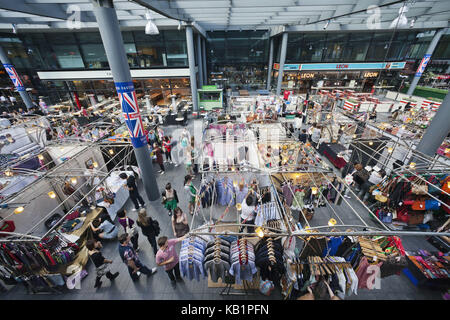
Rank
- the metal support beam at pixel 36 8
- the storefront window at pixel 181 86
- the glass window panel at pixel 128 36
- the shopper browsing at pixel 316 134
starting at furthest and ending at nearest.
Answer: the storefront window at pixel 181 86
the glass window panel at pixel 128 36
the shopper browsing at pixel 316 134
the metal support beam at pixel 36 8

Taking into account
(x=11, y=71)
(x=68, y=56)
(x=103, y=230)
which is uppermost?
(x=68, y=56)

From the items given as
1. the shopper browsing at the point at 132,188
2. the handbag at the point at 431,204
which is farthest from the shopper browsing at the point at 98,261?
the handbag at the point at 431,204

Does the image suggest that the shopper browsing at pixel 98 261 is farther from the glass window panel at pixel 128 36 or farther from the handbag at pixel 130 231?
the glass window panel at pixel 128 36

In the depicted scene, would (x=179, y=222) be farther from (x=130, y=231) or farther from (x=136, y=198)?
(x=136, y=198)

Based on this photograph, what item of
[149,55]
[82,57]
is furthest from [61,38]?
[149,55]

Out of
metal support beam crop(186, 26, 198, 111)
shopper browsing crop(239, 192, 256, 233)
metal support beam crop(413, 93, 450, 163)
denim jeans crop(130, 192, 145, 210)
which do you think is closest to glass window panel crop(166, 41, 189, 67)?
metal support beam crop(186, 26, 198, 111)

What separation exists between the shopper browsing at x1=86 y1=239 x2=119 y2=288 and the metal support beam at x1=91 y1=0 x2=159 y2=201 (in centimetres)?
315

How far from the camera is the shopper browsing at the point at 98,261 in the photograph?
401 centimetres

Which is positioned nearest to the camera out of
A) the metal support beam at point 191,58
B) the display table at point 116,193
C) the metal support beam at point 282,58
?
the display table at point 116,193

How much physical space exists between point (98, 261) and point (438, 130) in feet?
34.9

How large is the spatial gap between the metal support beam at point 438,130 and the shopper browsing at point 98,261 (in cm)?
1046

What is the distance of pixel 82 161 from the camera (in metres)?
7.39

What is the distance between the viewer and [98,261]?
13.6 ft
